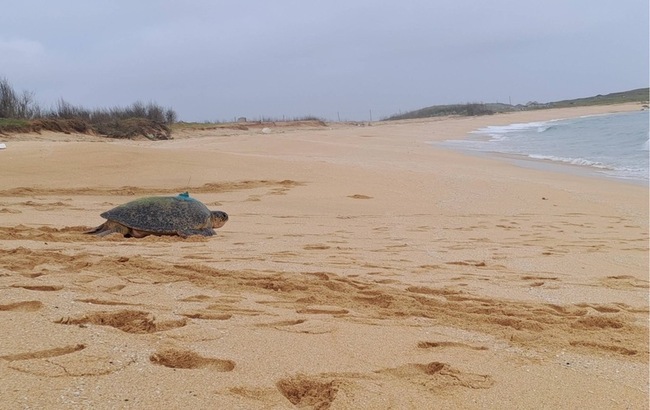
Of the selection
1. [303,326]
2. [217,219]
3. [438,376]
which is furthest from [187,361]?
[217,219]

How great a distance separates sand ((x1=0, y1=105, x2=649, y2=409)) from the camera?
245 centimetres

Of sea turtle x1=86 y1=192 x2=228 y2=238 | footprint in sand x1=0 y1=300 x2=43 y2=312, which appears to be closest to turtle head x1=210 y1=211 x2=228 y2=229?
sea turtle x1=86 y1=192 x2=228 y2=238

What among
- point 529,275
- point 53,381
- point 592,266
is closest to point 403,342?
point 53,381

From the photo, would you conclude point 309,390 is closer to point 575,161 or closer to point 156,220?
point 156,220

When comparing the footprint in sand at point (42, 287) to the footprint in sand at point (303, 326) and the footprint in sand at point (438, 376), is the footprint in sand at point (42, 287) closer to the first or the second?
the footprint in sand at point (303, 326)

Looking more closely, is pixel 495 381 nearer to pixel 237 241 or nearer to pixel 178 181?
pixel 237 241

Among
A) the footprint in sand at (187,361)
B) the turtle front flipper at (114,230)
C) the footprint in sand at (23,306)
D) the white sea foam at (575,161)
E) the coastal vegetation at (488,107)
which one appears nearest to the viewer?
the footprint in sand at (187,361)

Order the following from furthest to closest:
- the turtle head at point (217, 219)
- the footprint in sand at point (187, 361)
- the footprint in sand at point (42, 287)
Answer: the turtle head at point (217, 219)
the footprint in sand at point (42, 287)
the footprint in sand at point (187, 361)

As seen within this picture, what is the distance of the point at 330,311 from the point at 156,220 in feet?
11.3

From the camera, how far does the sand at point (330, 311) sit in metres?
2.45

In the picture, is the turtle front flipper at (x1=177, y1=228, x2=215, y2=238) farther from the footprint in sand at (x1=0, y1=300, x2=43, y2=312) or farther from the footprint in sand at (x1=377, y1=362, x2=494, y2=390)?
the footprint in sand at (x1=377, y1=362, x2=494, y2=390)

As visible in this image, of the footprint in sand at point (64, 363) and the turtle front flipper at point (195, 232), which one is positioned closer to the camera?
the footprint in sand at point (64, 363)

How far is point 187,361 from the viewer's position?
2.64 m

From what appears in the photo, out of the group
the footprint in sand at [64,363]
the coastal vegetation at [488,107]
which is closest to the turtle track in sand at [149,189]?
the footprint in sand at [64,363]
